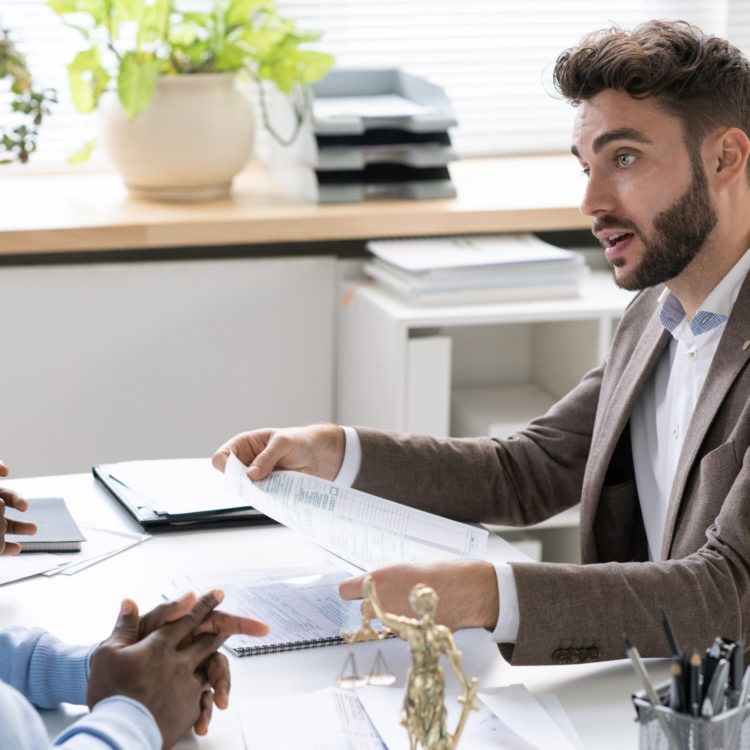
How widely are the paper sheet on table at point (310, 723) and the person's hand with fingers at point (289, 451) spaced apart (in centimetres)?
47

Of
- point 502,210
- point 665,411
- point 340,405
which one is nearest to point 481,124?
point 502,210

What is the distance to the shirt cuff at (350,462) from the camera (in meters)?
1.84

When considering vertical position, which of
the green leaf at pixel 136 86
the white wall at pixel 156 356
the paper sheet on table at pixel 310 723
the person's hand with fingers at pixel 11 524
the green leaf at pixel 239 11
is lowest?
the white wall at pixel 156 356

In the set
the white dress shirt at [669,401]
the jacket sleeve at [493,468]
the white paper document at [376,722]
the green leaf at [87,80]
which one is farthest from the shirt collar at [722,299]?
the green leaf at [87,80]

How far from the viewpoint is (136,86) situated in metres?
2.81

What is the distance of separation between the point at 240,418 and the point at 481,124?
109 centimetres

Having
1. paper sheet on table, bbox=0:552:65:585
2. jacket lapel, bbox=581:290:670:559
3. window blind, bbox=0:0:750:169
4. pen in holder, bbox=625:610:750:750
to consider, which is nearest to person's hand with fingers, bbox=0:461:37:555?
paper sheet on table, bbox=0:552:65:585

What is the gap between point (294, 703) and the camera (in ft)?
4.11

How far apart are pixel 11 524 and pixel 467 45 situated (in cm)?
218

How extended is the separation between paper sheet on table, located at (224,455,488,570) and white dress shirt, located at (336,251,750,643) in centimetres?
21

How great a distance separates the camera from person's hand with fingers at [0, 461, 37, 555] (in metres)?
1.59

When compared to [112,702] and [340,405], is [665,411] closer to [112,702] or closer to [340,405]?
[112,702]

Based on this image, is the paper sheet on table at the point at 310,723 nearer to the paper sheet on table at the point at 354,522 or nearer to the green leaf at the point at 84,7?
the paper sheet on table at the point at 354,522

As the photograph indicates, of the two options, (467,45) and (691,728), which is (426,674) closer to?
(691,728)
